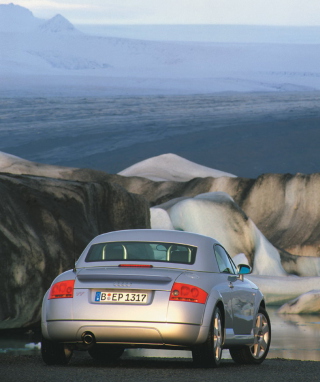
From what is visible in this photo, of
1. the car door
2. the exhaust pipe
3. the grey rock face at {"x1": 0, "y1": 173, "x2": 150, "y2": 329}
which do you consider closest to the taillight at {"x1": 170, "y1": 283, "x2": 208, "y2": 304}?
the exhaust pipe

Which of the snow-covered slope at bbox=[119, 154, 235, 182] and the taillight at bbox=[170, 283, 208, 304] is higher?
the taillight at bbox=[170, 283, 208, 304]

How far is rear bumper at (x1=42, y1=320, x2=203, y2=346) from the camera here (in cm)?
671

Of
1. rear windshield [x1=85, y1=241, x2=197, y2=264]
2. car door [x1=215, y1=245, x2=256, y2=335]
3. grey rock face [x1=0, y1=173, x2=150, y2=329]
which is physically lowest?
grey rock face [x1=0, y1=173, x2=150, y2=329]

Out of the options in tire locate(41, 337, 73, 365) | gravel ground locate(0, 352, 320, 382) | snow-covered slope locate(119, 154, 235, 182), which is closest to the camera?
gravel ground locate(0, 352, 320, 382)

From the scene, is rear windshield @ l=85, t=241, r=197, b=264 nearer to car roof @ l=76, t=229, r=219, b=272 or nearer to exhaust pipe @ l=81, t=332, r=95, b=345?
car roof @ l=76, t=229, r=219, b=272

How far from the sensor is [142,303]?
6.76 meters

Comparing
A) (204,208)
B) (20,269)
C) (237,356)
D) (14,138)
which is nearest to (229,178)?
(204,208)

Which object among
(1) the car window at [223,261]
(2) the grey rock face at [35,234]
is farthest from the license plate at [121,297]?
(2) the grey rock face at [35,234]

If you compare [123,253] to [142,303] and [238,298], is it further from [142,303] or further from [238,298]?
[238,298]

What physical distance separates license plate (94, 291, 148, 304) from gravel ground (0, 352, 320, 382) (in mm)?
521

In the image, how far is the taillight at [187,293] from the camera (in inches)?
267

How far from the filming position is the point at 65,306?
6.93 metres

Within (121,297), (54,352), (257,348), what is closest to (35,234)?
(257,348)

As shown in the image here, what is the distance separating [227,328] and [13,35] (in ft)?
348
